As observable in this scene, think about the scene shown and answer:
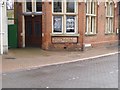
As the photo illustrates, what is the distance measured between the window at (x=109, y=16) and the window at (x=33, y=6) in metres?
5.94

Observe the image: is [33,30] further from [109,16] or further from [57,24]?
[109,16]

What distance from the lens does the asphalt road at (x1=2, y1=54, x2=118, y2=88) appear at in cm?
961

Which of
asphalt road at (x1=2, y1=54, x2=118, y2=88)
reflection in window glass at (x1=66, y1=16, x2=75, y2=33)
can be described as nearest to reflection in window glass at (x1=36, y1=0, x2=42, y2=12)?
reflection in window glass at (x1=66, y1=16, x2=75, y2=33)

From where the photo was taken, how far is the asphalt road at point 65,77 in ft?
31.5

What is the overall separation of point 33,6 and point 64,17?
2.44 meters

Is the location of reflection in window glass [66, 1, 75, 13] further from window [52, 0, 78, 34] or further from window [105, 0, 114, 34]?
window [105, 0, 114, 34]

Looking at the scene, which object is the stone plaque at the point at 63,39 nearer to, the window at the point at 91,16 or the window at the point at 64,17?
the window at the point at 64,17

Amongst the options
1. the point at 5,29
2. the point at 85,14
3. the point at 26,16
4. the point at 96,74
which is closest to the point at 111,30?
the point at 85,14

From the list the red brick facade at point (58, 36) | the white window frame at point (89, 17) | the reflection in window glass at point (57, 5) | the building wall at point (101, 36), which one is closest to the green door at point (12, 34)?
the red brick facade at point (58, 36)

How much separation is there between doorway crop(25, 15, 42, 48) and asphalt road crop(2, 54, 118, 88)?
876 cm

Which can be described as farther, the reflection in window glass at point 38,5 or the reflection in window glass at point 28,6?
the reflection in window glass at point 28,6

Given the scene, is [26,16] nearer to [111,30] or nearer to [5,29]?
[5,29]

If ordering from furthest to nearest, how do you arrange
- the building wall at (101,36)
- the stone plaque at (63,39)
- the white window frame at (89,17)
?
the building wall at (101,36)
the white window frame at (89,17)
the stone plaque at (63,39)

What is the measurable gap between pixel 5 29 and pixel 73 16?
4.97 meters
